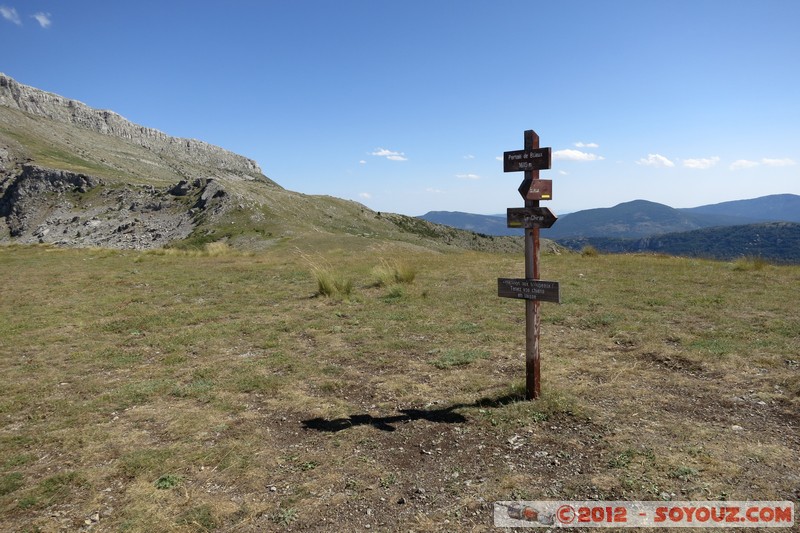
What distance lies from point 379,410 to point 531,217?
351 cm

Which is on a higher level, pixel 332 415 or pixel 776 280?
pixel 776 280

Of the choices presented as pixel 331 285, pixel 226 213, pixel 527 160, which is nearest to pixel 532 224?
pixel 527 160

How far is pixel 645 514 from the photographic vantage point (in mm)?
3801

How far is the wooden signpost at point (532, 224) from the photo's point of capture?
5723mm

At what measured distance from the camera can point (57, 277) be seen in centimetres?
1769

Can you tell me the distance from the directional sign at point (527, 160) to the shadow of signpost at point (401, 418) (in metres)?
3.32

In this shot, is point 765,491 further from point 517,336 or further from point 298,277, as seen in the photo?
point 298,277

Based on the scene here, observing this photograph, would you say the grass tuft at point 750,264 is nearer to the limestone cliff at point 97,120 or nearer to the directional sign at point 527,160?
the directional sign at point 527,160

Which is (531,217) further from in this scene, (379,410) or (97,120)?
(97,120)

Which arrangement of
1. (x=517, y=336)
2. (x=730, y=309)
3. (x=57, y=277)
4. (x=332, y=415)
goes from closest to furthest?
(x=332, y=415), (x=517, y=336), (x=730, y=309), (x=57, y=277)

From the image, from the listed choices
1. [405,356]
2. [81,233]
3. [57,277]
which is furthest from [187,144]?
[405,356]

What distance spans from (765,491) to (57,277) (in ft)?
74.0

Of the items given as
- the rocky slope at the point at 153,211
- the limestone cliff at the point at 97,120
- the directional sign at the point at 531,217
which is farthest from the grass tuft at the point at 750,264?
the limestone cliff at the point at 97,120

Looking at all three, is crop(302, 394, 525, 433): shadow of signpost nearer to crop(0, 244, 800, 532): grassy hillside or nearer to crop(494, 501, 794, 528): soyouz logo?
crop(0, 244, 800, 532): grassy hillside
